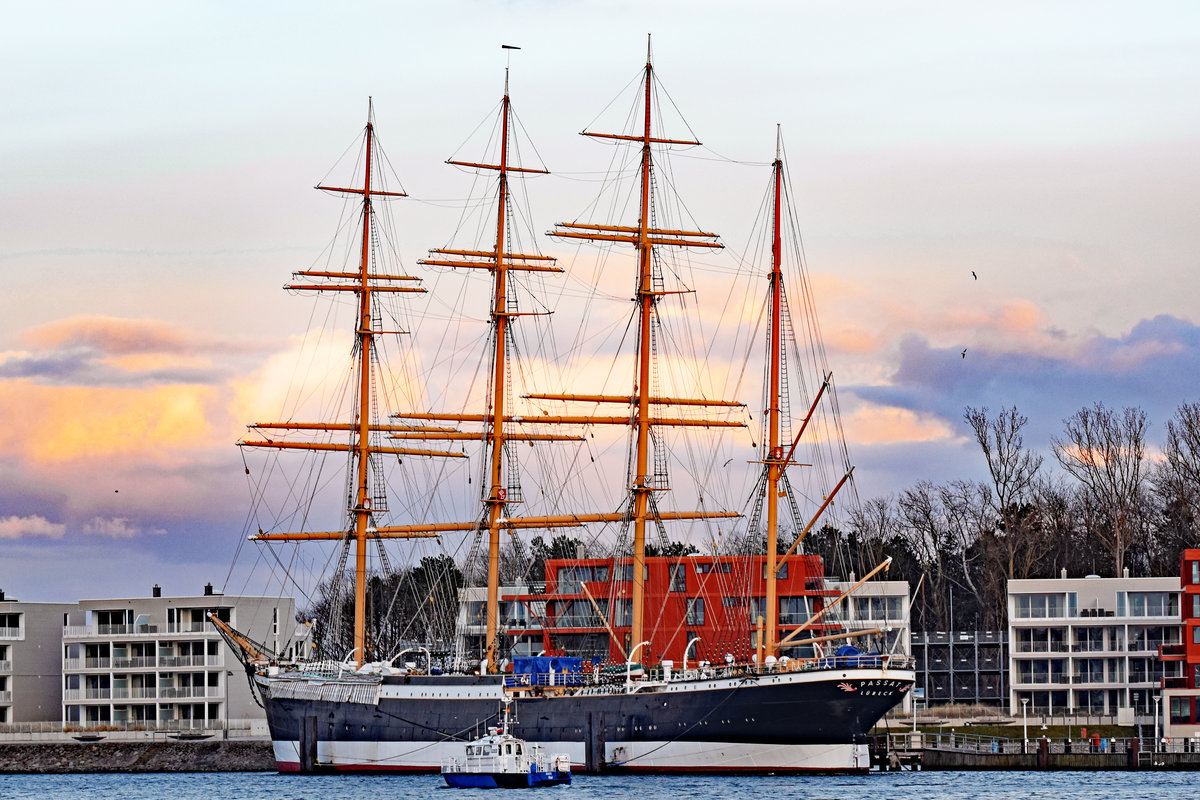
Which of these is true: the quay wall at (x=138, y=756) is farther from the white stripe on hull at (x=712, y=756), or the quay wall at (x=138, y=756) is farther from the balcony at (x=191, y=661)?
the white stripe on hull at (x=712, y=756)

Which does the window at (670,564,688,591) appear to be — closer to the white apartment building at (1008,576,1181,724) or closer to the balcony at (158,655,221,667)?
the white apartment building at (1008,576,1181,724)

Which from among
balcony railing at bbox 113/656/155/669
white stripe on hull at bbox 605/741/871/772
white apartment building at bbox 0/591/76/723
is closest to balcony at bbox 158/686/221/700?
balcony railing at bbox 113/656/155/669

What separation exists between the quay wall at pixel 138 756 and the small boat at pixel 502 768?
2707cm

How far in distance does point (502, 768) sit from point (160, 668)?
4674 cm

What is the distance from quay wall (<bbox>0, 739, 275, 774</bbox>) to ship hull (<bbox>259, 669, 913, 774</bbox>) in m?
10.2

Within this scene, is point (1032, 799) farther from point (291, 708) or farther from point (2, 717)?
point (2, 717)

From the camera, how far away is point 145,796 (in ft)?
258

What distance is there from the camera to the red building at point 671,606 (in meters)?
108

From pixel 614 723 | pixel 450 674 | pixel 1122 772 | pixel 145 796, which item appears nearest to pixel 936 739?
pixel 1122 772

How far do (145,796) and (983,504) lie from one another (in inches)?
2998

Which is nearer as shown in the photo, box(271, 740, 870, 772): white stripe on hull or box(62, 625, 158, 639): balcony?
box(271, 740, 870, 772): white stripe on hull

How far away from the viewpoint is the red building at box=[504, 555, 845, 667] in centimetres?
10775

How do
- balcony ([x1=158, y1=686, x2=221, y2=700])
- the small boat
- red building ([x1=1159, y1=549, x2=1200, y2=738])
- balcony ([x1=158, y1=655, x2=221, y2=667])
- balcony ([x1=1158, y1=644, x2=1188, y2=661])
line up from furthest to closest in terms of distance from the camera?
balcony ([x1=158, y1=655, x2=221, y2=667]) → balcony ([x1=158, y1=686, x2=221, y2=700]) → balcony ([x1=1158, y1=644, x2=1188, y2=661]) → red building ([x1=1159, y1=549, x2=1200, y2=738]) → the small boat

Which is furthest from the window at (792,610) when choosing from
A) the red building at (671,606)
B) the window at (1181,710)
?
the window at (1181,710)
